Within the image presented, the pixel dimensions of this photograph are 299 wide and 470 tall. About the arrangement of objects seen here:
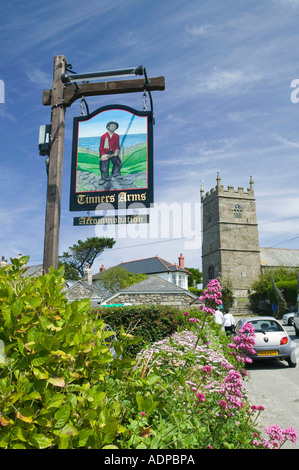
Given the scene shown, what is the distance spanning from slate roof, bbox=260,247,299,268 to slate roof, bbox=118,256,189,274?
16.9 metres

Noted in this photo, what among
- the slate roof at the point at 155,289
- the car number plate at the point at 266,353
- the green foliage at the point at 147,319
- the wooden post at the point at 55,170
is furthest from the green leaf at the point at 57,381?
the slate roof at the point at 155,289

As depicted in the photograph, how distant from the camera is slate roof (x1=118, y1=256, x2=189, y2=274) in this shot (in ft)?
186

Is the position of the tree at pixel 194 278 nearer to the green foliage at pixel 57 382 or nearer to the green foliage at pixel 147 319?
the green foliage at pixel 147 319

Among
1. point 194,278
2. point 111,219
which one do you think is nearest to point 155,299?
point 111,219

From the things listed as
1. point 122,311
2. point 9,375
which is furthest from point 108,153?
point 122,311

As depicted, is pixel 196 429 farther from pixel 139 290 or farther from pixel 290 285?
pixel 290 285

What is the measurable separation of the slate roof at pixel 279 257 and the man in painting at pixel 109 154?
61.0m

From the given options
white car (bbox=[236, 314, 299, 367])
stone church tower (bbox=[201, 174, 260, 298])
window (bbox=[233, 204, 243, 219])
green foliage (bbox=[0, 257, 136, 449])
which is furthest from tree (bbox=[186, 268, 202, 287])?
green foliage (bbox=[0, 257, 136, 449])

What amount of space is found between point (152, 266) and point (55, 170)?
179ft

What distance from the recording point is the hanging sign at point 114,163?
4680 mm

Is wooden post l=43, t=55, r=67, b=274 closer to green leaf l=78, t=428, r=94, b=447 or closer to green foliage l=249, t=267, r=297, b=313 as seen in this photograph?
green leaf l=78, t=428, r=94, b=447
